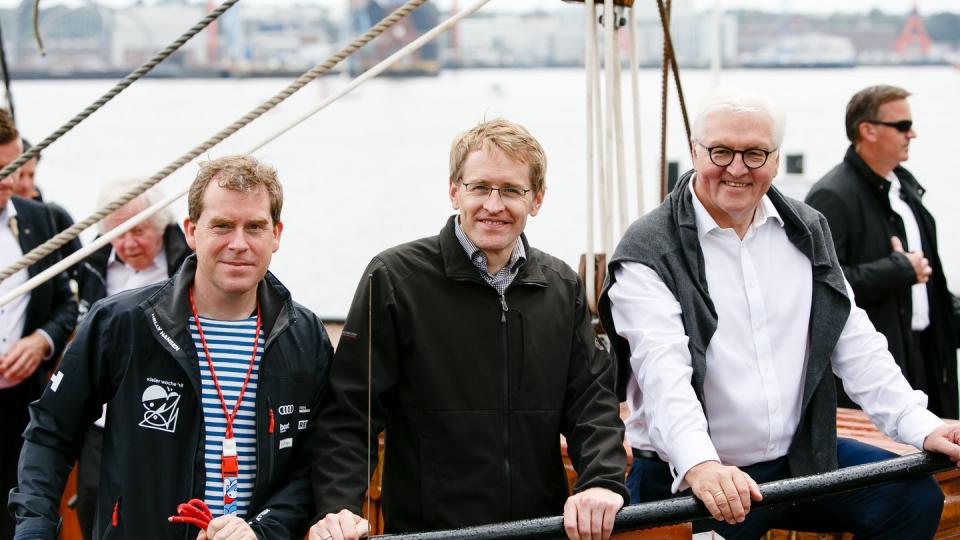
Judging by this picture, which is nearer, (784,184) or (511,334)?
(511,334)

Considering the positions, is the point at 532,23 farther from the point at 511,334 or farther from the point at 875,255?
the point at 511,334

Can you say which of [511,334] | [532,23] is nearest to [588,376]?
[511,334]

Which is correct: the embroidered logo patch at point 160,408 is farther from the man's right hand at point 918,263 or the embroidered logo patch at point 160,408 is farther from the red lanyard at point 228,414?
the man's right hand at point 918,263

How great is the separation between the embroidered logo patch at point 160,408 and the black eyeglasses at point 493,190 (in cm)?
75

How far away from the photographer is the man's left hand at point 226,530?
239 centimetres

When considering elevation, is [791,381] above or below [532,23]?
below

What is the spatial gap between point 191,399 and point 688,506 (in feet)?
3.38

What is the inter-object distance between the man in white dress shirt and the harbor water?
12.0 m

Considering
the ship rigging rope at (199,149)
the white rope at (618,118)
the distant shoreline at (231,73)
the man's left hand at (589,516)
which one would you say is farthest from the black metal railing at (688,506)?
the distant shoreline at (231,73)

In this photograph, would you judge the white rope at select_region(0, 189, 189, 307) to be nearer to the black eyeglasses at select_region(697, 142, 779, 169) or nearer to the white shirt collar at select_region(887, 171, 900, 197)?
the black eyeglasses at select_region(697, 142, 779, 169)

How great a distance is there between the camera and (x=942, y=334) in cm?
485

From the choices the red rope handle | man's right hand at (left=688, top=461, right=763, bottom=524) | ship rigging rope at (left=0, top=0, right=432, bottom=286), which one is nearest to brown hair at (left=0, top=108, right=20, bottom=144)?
ship rigging rope at (left=0, top=0, right=432, bottom=286)

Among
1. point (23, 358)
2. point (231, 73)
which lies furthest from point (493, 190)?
point (231, 73)

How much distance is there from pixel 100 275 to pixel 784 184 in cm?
761
